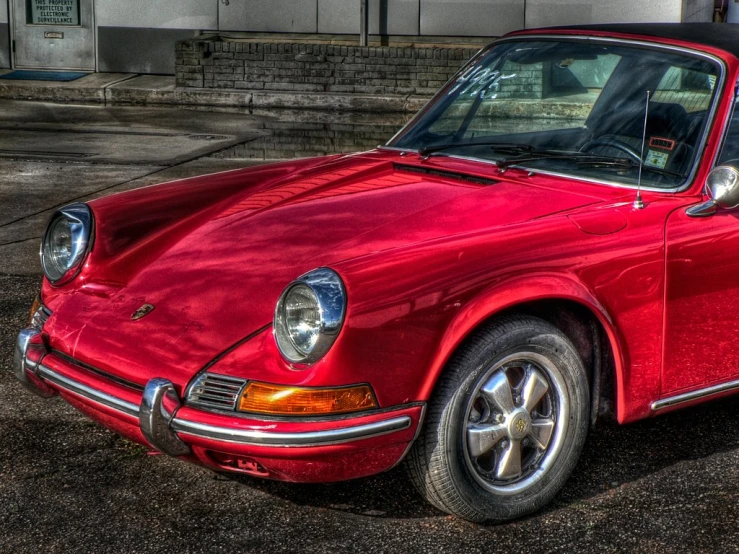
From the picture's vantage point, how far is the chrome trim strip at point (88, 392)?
121 inches

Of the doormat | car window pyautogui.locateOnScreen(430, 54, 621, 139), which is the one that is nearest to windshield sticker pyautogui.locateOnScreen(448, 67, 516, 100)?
car window pyautogui.locateOnScreen(430, 54, 621, 139)

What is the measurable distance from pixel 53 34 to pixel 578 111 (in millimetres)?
14821

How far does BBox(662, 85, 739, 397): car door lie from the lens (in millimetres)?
3449

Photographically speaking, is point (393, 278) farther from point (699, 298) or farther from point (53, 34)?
point (53, 34)

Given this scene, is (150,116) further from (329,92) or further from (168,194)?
(168,194)

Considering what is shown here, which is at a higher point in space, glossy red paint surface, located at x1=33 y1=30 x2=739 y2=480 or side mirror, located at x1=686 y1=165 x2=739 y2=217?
side mirror, located at x1=686 y1=165 x2=739 y2=217

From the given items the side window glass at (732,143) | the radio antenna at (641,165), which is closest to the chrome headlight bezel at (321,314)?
the radio antenna at (641,165)

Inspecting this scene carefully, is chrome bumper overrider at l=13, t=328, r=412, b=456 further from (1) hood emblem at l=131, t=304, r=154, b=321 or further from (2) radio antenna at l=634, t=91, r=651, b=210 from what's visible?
(2) radio antenna at l=634, t=91, r=651, b=210

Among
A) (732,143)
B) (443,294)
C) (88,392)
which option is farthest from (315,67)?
(443,294)

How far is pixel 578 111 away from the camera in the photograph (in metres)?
4.02

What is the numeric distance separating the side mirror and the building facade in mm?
13237

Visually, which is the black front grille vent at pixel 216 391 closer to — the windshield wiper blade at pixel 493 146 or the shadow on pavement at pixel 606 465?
the shadow on pavement at pixel 606 465

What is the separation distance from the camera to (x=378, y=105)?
14.8 m

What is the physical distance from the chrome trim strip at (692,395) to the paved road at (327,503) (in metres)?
0.25
